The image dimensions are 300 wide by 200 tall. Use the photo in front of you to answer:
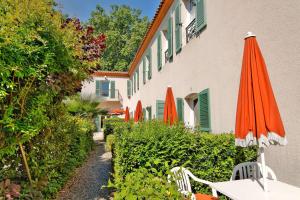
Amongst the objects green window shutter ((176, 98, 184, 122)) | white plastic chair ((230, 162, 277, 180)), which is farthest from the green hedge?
green window shutter ((176, 98, 184, 122))

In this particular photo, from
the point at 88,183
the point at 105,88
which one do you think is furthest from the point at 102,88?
the point at 88,183

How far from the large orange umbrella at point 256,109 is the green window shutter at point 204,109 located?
11.2 feet

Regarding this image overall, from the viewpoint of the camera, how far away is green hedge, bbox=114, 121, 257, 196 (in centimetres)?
477

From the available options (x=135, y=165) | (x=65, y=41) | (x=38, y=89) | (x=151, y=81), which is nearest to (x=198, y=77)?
(x=135, y=165)

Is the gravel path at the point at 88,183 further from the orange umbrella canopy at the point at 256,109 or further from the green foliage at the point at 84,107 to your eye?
the green foliage at the point at 84,107

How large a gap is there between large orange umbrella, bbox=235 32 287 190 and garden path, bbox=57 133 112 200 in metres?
3.76

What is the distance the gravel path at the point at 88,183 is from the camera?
18.9 feet

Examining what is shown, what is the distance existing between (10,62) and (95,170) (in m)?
6.08

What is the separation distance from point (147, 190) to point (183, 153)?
2.26 meters

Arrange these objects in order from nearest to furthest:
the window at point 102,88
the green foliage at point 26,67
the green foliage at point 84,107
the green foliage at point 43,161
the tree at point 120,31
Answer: the green foliage at point 26,67 < the green foliage at point 43,161 < the green foliage at point 84,107 < the window at point 102,88 < the tree at point 120,31

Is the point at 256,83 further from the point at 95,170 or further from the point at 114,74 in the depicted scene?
the point at 114,74

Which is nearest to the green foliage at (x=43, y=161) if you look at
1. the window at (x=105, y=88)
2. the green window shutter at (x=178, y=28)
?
the green window shutter at (x=178, y=28)

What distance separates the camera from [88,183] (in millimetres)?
6875

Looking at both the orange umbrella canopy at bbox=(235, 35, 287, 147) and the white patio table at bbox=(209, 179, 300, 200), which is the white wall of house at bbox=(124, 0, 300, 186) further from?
the orange umbrella canopy at bbox=(235, 35, 287, 147)
